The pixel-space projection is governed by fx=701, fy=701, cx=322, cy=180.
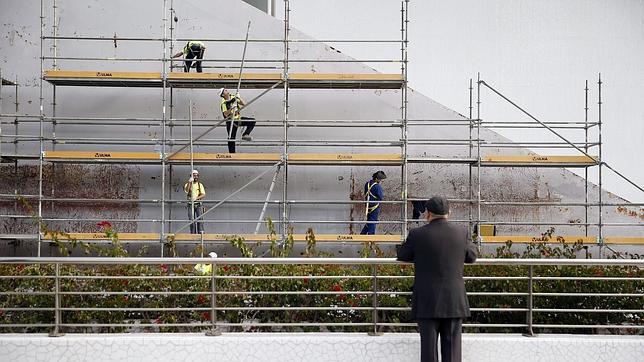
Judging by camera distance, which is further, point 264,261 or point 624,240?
point 624,240

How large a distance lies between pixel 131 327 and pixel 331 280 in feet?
6.47

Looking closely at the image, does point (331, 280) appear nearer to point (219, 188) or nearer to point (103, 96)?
point (219, 188)

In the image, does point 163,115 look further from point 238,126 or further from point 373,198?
point 373,198

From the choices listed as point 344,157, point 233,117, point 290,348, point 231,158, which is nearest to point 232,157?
point 231,158

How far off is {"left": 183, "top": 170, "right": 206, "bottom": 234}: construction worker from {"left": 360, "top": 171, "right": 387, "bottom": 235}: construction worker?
9.51ft

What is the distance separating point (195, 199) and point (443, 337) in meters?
7.58

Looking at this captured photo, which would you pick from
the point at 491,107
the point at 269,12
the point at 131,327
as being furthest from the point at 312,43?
the point at 131,327

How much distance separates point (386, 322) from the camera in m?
6.77

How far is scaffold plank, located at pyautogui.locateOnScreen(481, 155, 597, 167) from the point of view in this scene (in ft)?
40.3

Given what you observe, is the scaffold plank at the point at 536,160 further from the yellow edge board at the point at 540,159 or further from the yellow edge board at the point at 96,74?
the yellow edge board at the point at 96,74

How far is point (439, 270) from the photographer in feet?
16.8

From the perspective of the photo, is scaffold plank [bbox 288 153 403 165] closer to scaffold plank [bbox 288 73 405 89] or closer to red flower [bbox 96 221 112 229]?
scaffold plank [bbox 288 73 405 89]

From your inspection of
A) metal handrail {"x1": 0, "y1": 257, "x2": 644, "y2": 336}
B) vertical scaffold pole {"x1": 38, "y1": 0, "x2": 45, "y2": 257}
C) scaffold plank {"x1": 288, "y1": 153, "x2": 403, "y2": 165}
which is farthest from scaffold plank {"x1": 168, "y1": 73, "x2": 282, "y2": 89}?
metal handrail {"x1": 0, "y1": 257, "x2": 644, "y2": 336}

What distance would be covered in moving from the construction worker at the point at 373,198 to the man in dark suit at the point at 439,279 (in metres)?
6.85
